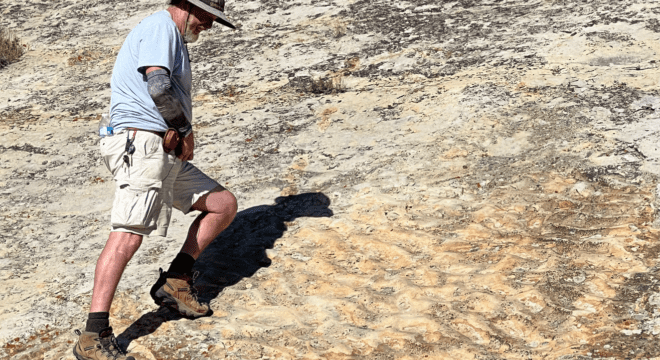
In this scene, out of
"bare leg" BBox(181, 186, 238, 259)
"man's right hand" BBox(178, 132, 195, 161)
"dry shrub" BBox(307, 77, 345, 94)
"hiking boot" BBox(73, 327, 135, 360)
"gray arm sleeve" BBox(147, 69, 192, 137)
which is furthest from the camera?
"dry shrub" BBox(307, 77, 345, 94)

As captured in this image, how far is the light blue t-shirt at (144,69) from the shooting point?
3.30 metres

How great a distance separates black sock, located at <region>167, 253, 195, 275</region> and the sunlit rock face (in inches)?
11.4

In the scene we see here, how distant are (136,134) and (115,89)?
280 mm

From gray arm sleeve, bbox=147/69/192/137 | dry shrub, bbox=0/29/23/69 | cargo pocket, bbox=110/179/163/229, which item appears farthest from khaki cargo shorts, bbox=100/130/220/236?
dry shrub, bbox=0/29/23/69

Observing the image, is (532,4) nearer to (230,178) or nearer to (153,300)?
(230,178)

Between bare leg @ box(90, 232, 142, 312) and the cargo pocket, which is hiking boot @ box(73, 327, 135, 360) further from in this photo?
the cargo pocket

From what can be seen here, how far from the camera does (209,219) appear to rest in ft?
12.9

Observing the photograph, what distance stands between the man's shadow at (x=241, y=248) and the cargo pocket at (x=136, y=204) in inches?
27.1

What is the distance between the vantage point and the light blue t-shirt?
330cm

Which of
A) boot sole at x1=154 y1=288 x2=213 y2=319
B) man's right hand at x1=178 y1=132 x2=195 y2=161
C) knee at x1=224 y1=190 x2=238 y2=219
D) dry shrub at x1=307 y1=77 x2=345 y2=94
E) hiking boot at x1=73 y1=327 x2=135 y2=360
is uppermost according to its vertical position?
man's right hand at x1=178 y1=132 x2=195 y2=161

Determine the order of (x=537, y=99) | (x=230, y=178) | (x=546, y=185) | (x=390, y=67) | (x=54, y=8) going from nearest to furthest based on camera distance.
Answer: (x=546, y=185) < (x=230, y=178) < (x=537, y=99) < (x=390, y=67) < (x=54, y=8)

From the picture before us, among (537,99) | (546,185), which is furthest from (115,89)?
(537,99)

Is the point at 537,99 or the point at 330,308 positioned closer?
the point at 330,308

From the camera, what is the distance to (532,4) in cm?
805
